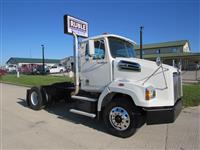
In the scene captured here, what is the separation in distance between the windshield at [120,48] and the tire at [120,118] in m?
1.36

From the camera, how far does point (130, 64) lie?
4.94 metres

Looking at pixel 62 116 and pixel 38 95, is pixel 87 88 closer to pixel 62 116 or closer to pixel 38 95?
pixel 62 116

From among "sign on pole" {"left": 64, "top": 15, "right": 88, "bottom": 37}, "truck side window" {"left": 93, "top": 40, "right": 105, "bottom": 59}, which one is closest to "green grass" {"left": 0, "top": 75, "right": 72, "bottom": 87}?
"sign on pole" {"left": 64, "top": 15, "right": 88, "bottom": 37}

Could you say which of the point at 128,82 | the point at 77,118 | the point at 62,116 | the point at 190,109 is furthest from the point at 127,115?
the point at 190,109

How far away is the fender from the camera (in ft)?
14.4

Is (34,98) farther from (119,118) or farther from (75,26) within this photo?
(119,118)

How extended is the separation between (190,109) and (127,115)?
3731 millimetres

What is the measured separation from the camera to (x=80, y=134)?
4.91 m

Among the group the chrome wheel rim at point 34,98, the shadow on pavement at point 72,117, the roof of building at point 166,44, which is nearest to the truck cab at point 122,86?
the shadow on pavement at point 72,117

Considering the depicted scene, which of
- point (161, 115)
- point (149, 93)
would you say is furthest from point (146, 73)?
point (161, 115)

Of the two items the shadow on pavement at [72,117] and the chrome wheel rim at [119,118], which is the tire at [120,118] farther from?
the shadow on pavement at [72,117]

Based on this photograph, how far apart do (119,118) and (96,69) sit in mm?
1604

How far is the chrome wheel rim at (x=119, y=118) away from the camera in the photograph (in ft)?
15.4

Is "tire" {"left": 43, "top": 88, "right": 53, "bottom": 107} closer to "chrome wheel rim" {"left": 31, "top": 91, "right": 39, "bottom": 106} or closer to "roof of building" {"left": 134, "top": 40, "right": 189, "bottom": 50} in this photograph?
"chrome wheel rim" {"left": 31, "top": 91, "right": 39, "bottom": 106}
